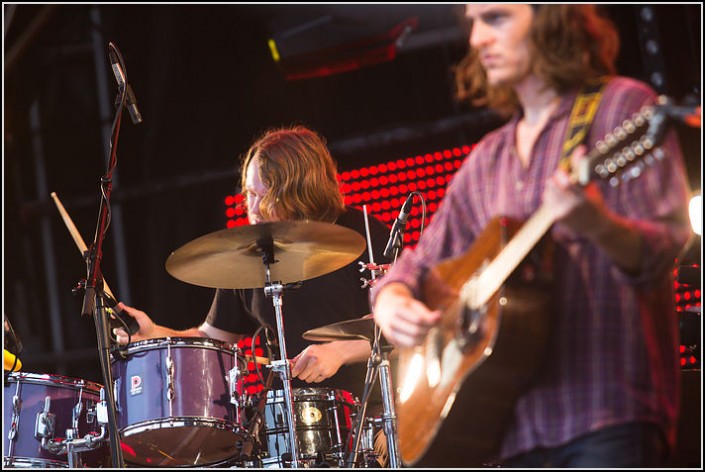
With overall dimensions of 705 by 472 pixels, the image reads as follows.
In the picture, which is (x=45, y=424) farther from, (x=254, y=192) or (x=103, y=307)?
(x=254, y=192)

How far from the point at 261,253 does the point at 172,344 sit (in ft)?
1.83

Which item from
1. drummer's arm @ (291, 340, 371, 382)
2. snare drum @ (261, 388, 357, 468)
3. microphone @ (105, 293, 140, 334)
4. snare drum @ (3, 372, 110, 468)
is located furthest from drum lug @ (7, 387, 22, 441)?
drummer's arm @ (291, 340, 371, 382)

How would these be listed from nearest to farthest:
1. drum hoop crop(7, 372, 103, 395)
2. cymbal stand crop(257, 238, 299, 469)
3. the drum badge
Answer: cymbal stand crop(257, 238, 299, 469)
the drum badge
drum hoop crop(7, 372, 103, 395)

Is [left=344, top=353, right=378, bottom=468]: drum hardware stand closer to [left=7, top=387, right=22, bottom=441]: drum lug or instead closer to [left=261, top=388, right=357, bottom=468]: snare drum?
[left=261, top=388, right=357, bottom=468]: snare drum

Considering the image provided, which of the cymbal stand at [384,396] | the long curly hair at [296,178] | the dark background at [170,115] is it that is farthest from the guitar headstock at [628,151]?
the dark background at [170,115]

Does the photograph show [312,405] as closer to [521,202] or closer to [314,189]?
[314,189]

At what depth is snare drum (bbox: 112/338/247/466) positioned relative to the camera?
12.2ft

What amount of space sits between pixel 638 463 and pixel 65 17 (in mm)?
5232

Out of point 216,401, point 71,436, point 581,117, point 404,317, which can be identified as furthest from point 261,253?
point 581,117

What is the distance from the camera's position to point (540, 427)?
1.98 meters

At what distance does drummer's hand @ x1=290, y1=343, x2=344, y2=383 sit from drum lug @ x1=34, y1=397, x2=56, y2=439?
1.07m

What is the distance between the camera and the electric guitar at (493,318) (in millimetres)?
1810

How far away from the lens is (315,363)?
3.84m

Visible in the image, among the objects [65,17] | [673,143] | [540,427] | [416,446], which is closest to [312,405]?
[416,446]
